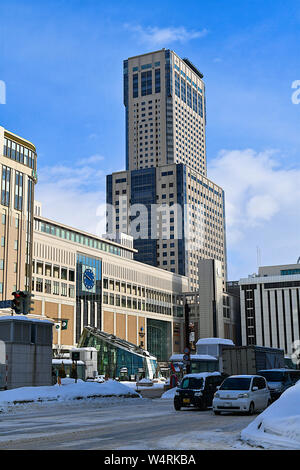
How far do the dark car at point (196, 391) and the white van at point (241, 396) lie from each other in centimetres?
221

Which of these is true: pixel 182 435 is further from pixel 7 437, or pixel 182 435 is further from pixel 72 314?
pixel 72 314

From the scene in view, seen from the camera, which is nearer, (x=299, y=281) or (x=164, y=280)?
(x=164, y=280)

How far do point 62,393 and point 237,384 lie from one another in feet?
35.3

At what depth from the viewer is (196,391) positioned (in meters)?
26.5

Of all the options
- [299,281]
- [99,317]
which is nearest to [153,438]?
[99,317]

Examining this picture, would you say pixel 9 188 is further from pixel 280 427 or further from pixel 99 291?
pixel 280 427

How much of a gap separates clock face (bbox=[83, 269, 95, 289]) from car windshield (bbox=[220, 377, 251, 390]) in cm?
8872

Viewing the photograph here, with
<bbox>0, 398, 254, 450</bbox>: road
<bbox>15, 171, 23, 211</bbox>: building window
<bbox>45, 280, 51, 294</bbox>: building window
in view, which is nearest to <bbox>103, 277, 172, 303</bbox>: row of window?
<bbox>45, 280, 51, 294</bbox>: building window

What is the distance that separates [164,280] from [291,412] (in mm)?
131945

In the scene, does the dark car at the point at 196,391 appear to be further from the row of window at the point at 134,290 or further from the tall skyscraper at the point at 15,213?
the row of window at the point at 134,290

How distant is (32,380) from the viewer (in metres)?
35.8

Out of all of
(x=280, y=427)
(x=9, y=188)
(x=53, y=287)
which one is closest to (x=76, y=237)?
(x=53, y=287)

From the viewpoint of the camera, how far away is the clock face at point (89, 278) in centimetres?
11219

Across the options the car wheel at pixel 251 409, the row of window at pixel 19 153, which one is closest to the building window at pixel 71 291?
the row of window at pixel 19 153
